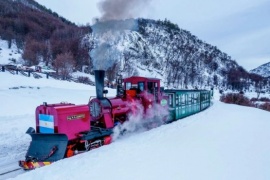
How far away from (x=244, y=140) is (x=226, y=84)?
12479cm

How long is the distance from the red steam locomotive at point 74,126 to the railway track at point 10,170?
12.6 inches

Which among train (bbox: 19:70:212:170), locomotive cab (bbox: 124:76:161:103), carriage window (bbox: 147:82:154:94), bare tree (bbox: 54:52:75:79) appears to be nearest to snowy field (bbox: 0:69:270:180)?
train (bbox: 19:70:212:170)

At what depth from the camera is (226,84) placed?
127125mm

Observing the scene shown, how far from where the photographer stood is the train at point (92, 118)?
7973 mm

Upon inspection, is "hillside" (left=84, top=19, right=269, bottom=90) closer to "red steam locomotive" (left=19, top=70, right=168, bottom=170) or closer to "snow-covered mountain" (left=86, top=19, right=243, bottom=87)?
"snow-covered mountain" (left=86, top=19, right=243, bottom=87)

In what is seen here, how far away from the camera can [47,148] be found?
317 inches

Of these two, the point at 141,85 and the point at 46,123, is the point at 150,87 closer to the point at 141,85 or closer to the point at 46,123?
the point at 141,85

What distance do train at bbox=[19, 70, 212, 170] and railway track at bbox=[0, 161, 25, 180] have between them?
0.29 metres

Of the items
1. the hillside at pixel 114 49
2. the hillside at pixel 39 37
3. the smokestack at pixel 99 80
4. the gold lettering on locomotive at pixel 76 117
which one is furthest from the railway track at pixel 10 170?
the hillside at pixel 39 37

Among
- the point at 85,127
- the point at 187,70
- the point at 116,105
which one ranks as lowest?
the point at 85,127

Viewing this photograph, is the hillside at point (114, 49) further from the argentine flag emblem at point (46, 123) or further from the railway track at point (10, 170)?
the railway track at point (10, 170)

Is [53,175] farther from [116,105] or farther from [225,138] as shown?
[225,138]

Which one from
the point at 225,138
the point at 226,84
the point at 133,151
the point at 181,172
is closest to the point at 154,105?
the point at 225,138

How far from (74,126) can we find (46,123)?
3.08 feet
